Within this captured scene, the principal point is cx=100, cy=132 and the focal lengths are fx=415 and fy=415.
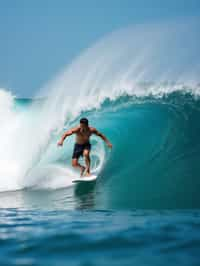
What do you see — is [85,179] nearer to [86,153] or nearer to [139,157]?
[86,153]

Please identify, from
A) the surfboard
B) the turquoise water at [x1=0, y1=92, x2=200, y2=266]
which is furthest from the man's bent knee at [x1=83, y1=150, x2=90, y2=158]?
the turquoise water at [x1=0, y1=92, x2=200, y2=266]

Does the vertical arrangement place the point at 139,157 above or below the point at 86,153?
above

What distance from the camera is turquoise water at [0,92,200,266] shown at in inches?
124

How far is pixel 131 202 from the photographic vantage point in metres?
6.40

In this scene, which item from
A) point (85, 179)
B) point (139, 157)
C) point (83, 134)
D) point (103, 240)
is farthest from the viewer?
point (139, 157)

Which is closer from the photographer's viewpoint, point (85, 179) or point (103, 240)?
point (103, 240)

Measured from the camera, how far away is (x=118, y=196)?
7.08m

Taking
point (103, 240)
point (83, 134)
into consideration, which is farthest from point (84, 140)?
point (103, 240)

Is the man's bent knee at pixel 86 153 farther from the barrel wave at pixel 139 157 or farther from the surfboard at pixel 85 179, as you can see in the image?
the barrel wave at pixel 139 157

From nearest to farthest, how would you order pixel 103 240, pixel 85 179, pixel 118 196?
pixel 103 240, pixel 118 196, pixel 85 179

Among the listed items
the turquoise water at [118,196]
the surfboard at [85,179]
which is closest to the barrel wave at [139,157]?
the turquoise water at [118,196]

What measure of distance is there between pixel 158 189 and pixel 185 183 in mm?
588

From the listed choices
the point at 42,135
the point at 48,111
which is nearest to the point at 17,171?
the point at 42,135

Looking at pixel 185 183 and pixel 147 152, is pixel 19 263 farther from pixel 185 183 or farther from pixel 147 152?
pixel 147 152
